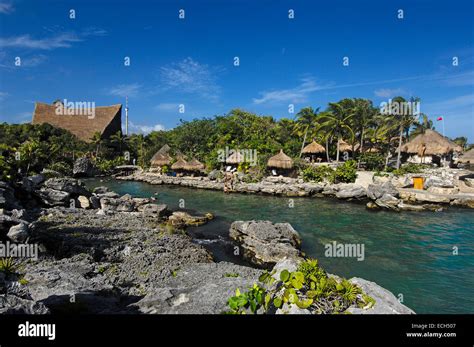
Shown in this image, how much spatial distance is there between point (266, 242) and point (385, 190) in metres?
12.3

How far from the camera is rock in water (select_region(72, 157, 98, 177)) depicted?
33.6 m

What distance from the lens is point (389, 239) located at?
11633 mm

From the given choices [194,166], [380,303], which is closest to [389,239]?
[380,303]

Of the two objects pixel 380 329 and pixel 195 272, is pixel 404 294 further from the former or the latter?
pixel 380 329

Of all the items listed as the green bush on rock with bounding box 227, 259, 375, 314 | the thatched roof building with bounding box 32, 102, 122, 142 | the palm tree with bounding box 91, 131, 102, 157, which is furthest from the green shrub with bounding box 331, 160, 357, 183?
the thatched roof building with bounding box 32, 102, 122, 142

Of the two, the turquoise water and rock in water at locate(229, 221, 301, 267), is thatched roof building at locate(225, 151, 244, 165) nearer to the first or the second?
the turquoise water

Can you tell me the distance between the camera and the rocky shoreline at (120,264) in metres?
4.37

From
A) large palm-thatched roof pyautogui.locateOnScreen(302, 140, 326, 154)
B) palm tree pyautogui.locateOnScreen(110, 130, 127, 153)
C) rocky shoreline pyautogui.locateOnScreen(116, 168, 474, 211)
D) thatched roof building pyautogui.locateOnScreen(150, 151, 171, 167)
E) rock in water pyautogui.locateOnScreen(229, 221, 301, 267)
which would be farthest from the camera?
palm tree pyautogui.locateOnScreen(110, 130, 127, 153)

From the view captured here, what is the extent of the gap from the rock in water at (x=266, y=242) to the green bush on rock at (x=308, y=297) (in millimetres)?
Answer: 5385

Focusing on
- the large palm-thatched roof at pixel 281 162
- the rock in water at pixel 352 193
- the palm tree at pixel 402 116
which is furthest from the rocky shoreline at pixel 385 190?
the palm tree at pixel 402 116

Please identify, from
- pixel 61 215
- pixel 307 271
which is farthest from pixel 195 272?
pixel 61 215

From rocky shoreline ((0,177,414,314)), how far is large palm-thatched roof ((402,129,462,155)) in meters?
25.1

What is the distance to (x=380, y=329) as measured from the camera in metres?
2.27

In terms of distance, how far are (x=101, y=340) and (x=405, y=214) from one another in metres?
17.5
